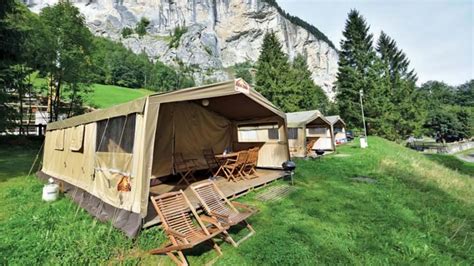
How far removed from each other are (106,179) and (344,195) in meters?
4.77

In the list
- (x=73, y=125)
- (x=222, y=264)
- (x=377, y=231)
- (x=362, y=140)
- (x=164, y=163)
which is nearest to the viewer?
(x=222, y=264)

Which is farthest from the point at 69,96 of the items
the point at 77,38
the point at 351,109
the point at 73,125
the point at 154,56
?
the point at 154,56

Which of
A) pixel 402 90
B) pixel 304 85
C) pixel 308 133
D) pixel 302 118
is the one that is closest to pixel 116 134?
pixel 302 118

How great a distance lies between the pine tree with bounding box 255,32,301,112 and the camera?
24.6 meters

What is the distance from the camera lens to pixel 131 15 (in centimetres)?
7888

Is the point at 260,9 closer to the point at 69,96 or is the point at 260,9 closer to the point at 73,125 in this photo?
the point at 69,96

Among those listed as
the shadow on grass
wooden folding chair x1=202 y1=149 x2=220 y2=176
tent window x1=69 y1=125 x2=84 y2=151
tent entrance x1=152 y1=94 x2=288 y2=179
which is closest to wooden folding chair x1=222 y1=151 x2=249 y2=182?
wooden folding chair x1=202 y1=149 x2=220 y2=176

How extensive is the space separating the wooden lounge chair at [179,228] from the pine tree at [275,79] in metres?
21.7

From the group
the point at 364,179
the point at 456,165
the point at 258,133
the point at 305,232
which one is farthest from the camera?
the point at 456,165

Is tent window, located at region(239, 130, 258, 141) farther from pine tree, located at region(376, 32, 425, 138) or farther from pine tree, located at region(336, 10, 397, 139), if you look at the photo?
pine tree, located at region(376, 32, 425, 138)

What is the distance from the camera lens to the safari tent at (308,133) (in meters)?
11.9

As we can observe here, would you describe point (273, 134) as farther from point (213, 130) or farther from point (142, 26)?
point (142, 26)

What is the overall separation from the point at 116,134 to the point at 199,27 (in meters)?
83.7

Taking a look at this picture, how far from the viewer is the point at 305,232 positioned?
346 centimetres
